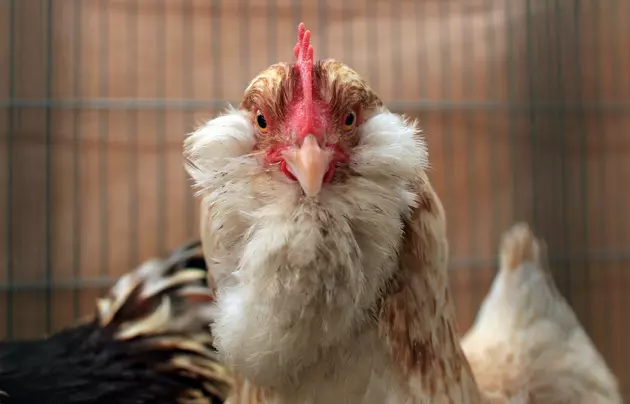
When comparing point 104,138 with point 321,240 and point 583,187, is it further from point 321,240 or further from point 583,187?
point 583,187

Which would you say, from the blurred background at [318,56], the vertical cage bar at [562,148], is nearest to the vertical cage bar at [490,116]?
the blurred background at [318,56]

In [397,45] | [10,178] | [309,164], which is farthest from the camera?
[397,45]

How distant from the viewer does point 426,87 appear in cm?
141

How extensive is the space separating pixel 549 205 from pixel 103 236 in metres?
1.12

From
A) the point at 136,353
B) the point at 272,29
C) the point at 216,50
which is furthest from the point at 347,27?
the point at 136,353

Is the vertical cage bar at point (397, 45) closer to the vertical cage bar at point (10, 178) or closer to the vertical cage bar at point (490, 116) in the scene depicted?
the vertical cage bar at point (490, 116)

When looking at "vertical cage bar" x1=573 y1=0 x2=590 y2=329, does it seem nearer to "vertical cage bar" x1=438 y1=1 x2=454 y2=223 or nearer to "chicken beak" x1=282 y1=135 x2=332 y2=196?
"vertical cage bar" x1=438 y1=1 x2=454 y2=223

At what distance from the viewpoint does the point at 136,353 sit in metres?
0.86

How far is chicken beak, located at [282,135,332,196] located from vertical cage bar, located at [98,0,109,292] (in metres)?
1.03

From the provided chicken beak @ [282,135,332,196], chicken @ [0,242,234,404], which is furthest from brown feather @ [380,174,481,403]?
chicken @ [0,242,234,404]

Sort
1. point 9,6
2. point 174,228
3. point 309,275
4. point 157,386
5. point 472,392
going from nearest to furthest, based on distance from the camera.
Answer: point 309,275
point 472,392
point 157,386
point 9,6
point 174,228

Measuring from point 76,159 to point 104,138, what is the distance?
8 centimetres

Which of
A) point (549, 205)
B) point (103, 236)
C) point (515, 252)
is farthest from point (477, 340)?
point (103, 236)

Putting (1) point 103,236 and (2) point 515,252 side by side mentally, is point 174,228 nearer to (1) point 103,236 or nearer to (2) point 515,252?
(1) point 103,236
